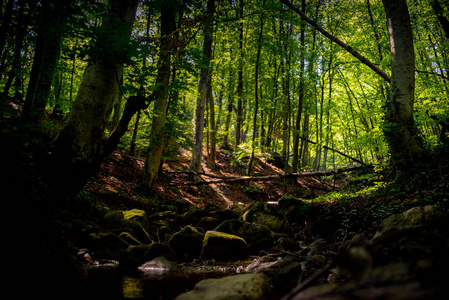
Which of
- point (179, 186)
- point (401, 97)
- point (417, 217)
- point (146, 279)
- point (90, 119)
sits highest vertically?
point (401, 97)

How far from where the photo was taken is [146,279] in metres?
3.25

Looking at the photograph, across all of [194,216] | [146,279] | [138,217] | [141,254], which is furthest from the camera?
[194,216]

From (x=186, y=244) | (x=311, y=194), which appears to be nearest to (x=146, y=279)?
(x=186, y=244)

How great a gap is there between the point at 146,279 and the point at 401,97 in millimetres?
7102

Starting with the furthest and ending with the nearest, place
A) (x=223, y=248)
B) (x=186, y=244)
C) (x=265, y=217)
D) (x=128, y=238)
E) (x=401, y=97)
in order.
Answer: (x=265, y=217) → (x=401, y=97) → (x=186, y=244) → (x=223, y=248) → (x=128, y=238)

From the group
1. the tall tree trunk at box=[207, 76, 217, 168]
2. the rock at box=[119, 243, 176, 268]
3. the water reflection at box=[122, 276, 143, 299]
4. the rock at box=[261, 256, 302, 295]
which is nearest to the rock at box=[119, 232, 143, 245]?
the rock at box=[119, 243, 176, 268]

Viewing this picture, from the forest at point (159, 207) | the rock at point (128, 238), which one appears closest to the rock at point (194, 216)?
the forest at point (159, 207)

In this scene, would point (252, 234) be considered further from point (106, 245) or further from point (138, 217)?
point (106, 245)

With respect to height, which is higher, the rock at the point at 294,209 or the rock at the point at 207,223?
the rock at the point at 294,209

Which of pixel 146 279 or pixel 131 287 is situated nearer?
pixel 131 287

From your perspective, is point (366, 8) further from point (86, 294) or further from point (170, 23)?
point (86, 294)

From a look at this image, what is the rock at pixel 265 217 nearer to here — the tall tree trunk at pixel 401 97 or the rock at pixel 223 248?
the rock at pixel 223 248

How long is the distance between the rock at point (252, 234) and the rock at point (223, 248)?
0.44 metres

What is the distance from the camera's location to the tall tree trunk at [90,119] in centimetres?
302
